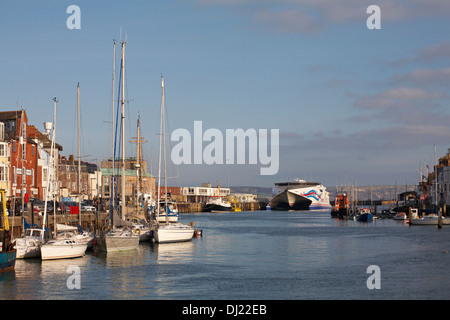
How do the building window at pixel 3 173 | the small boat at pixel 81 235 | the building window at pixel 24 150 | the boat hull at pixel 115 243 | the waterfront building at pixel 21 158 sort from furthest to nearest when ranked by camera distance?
1. the building window at pixel 24 150
2. the waterfront building at pixel 21 158
3. the building window at pixel 3 173
4. the boat hull at pixel 115 243
5. the small boat at pixel 81 235

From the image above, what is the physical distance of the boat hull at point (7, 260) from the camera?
136ft

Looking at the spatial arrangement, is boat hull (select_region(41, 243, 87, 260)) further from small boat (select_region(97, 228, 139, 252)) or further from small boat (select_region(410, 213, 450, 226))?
small boat (select_region(410, 213, 450, 226))

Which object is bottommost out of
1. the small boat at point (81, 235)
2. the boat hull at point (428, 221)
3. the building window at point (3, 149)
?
the boat hull at point (428, 221)

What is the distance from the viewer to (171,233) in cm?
6531

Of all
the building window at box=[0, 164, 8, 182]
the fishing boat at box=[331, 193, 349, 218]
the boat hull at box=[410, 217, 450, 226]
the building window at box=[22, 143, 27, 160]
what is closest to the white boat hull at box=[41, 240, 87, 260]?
the building window at box=[0, 164, 8, 182]

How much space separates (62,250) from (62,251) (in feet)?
0.30

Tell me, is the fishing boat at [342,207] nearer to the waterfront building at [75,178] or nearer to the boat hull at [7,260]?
the waterfront building at [75,178]

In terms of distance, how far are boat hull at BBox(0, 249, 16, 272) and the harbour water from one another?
0.80 meters

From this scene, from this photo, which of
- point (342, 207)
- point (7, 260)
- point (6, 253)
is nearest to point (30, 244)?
point (7, 260)

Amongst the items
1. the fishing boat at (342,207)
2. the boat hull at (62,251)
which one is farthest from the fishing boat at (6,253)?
the fishing boat at (342,207)

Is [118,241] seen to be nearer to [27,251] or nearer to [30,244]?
[30,244]

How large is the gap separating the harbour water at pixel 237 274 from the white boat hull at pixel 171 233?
0.98m
